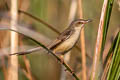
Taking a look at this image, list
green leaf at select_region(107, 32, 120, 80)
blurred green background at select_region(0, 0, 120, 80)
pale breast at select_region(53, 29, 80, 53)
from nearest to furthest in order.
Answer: green leaf at select_region(107, 32, 120, 80)
pale breast at select_region(53, 29, 80, 53)
blurred green background at select_region(0, 0, 120, 80)

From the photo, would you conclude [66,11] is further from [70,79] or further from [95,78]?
[95,78]

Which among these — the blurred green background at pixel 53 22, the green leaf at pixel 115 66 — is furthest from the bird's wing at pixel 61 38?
the green leaf at pixel 115 66

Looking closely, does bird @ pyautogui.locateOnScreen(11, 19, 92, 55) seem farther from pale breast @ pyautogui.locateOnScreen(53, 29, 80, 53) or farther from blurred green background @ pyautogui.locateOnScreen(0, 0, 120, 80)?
blurred green background @ pyautogui.locateOnScreen(0, 0, 120, 80)

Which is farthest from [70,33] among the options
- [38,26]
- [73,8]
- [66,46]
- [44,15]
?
[38,26]

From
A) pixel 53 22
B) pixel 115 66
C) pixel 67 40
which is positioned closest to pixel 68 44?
pixel 67 40

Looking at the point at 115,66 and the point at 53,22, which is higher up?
the point at 115,66

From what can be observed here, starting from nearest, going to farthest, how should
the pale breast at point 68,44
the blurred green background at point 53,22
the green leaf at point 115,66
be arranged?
1. the green leaf at point 115,66
2. the pale breast at point 68,44
3. the blurred green background at point 53,22

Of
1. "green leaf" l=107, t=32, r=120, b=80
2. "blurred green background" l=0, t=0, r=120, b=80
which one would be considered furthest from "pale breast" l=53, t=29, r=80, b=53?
"green leaf" l=107, t=32, r=120, b=80

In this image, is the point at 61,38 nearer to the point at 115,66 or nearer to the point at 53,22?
the point at 115,66

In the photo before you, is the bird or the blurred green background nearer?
the bird

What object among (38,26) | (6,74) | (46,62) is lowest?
(46,62)

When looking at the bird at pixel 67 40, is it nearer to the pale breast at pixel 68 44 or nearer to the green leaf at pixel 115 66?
the pale breast at pixel 68 44
